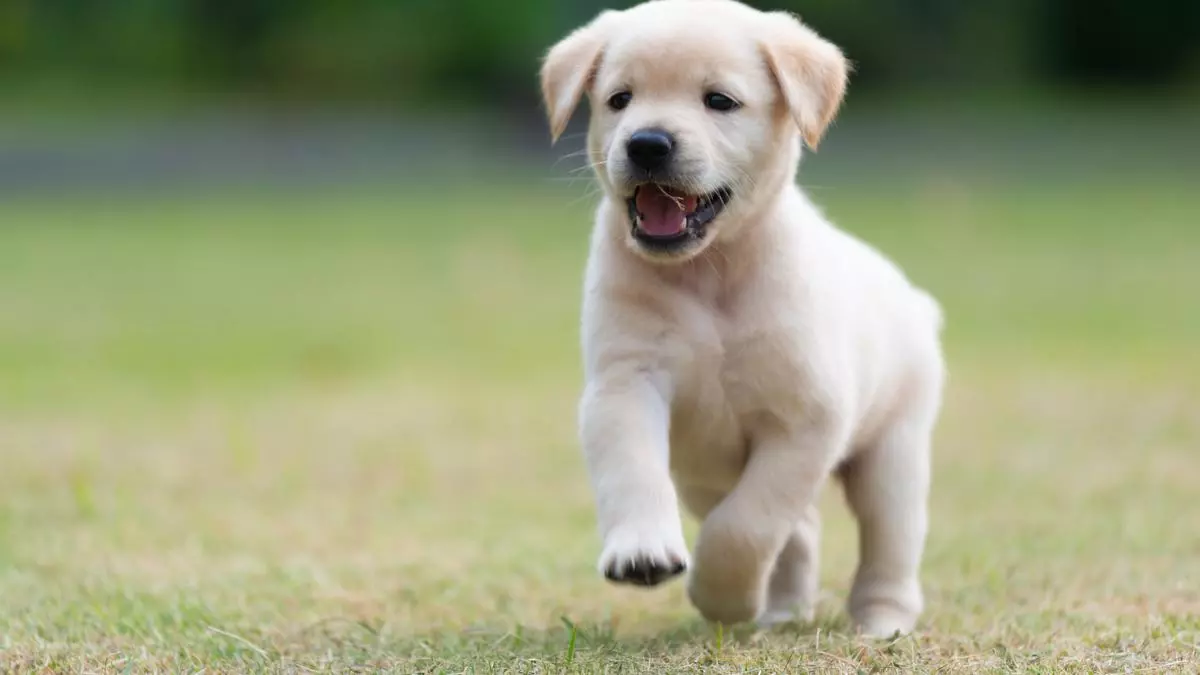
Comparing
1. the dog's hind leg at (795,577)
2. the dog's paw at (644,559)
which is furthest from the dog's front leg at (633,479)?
the dog's hind leg at (795,577)

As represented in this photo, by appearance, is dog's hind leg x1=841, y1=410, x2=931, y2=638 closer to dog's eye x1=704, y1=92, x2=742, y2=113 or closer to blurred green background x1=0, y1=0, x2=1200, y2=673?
blurred green background x1=0, y1=0, x2=1200, y2=673

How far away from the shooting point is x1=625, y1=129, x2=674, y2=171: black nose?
14.2 feet

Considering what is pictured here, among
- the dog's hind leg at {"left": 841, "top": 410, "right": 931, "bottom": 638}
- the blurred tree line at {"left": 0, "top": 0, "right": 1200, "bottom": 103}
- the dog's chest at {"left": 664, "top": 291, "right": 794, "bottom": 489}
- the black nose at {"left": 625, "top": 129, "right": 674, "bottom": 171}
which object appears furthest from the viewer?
the blurred tree line at {"left": 0, "top": 0, "right": 1200, "bottom": 103}

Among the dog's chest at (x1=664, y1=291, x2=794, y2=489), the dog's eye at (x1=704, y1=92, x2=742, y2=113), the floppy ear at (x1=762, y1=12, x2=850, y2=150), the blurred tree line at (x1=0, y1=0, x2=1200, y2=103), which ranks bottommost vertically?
the dog's chest at (x1=664, y1=291, x2=794, y2=489)

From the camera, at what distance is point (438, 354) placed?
11859mm

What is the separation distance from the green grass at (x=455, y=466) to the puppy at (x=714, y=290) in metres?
0.41

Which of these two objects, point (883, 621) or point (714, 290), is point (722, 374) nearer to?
point (714, 290)

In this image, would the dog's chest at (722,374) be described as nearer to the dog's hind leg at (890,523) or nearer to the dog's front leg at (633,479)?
the dog's front leg at (633,479)

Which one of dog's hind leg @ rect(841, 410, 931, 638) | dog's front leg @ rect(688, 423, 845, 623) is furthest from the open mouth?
dog's hind leg @ rect(841, 410, 931, 638)

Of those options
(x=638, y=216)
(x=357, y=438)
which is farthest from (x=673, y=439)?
(x=357, y=438)

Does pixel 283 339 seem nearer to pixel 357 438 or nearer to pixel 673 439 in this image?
pixel 357 438

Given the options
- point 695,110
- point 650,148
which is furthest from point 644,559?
point 695,110

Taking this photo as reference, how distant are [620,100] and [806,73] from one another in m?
0.49

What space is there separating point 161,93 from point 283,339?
21.5m
